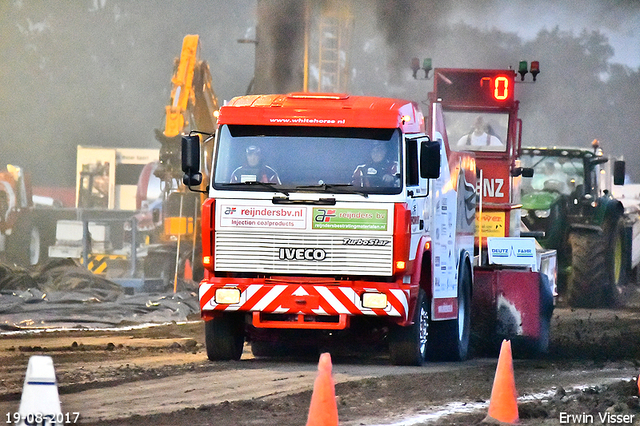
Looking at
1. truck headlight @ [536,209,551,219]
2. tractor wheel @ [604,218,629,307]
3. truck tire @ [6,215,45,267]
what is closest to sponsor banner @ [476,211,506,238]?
truck headlight @ [536,209,551,219]

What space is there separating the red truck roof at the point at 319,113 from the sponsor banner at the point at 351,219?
2.93 ft

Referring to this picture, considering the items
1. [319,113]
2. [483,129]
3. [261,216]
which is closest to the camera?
[261,216]

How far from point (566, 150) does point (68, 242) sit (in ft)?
40.2

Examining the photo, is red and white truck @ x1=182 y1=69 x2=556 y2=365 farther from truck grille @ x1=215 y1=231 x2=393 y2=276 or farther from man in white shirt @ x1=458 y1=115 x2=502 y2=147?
man in white shirt @ x1=458 y1=115 x2=502 y2=147

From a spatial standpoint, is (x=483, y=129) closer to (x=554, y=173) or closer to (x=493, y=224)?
(x=493, y=224)

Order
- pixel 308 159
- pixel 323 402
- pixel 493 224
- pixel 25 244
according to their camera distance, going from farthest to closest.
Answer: pixel 25 244
pixel 493 224
pixel 308 159
pixel 323 402

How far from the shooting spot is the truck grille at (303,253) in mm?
11562

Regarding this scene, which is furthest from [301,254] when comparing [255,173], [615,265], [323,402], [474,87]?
[615,265]

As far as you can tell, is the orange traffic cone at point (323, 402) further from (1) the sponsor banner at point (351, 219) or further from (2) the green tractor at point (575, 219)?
(2) the green tractor at point (575, 219)

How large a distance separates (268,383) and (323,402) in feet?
11.2

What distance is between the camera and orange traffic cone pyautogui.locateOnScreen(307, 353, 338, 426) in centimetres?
723

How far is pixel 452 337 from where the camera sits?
13.7 metres

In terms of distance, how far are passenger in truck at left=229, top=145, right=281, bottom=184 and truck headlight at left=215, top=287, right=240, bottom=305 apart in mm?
1098

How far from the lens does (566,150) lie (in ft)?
71.7
